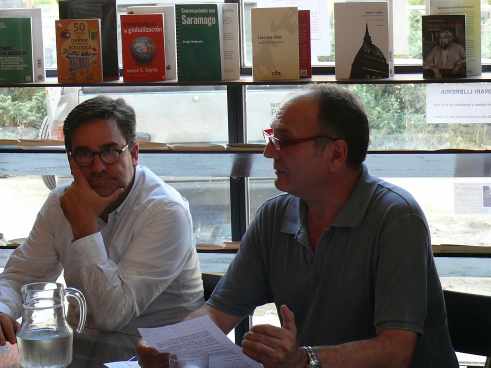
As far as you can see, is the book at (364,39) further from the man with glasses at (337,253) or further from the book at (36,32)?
the book at (36,32)

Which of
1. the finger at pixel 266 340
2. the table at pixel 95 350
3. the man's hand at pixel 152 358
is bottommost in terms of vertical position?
the table at pixel 95 350

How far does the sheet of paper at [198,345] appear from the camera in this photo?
2018 millimetres

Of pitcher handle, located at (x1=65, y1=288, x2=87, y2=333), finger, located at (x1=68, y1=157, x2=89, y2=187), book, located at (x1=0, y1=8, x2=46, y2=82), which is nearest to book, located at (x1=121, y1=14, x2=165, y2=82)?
A: book, located at (x1=0, y1=8, x2=46, y2=82)

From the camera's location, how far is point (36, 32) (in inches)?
143

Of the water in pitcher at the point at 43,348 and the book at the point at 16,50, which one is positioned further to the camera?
the book at the point at 16,50

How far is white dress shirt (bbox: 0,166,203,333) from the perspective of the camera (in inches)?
103

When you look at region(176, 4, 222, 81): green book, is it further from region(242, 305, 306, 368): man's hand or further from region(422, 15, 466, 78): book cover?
region(242, 305, 306, 368): man's hand

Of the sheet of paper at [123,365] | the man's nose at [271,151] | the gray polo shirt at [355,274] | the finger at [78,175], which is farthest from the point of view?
the finger at [78,175]

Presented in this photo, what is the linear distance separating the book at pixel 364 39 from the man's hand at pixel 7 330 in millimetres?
1608

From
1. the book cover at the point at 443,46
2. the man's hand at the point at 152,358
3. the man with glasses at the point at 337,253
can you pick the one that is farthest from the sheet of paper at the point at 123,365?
the book cover at the point at 443,46

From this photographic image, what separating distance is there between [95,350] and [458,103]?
220 cm

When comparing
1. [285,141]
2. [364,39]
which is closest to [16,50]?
[364,39]

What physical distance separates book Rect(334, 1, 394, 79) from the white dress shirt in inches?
37.4

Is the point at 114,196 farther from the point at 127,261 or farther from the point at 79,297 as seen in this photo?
the point at 79,297
